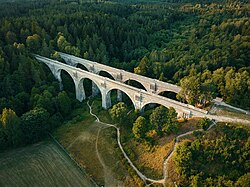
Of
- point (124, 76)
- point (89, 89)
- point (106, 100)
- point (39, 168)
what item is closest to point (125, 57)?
point (124, 76)

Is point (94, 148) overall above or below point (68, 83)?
below

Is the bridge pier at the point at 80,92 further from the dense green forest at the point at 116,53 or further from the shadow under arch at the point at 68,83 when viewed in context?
the shadow under arch at the point at 68,83

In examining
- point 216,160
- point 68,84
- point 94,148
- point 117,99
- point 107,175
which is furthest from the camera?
point 68,84

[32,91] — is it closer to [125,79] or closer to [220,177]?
[125,79]

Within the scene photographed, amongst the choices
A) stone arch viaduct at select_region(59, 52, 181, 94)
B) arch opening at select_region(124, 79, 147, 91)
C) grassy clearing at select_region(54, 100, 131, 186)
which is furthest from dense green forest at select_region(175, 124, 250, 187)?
arch opening at select_region(124, 79, 147, 91)

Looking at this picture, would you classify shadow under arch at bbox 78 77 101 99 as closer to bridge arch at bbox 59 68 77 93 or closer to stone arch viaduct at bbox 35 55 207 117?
stone arch viaduct at bbox 35 55 207 117

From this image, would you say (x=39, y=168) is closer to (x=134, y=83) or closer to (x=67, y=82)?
(x=67, y=82)

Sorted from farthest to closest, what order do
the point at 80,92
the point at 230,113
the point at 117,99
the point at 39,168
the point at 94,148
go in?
1. the point at 80,92
2. the point at 117,99
3. the point at 94,148
4. the point at 230,113
5. the point at 39,168
